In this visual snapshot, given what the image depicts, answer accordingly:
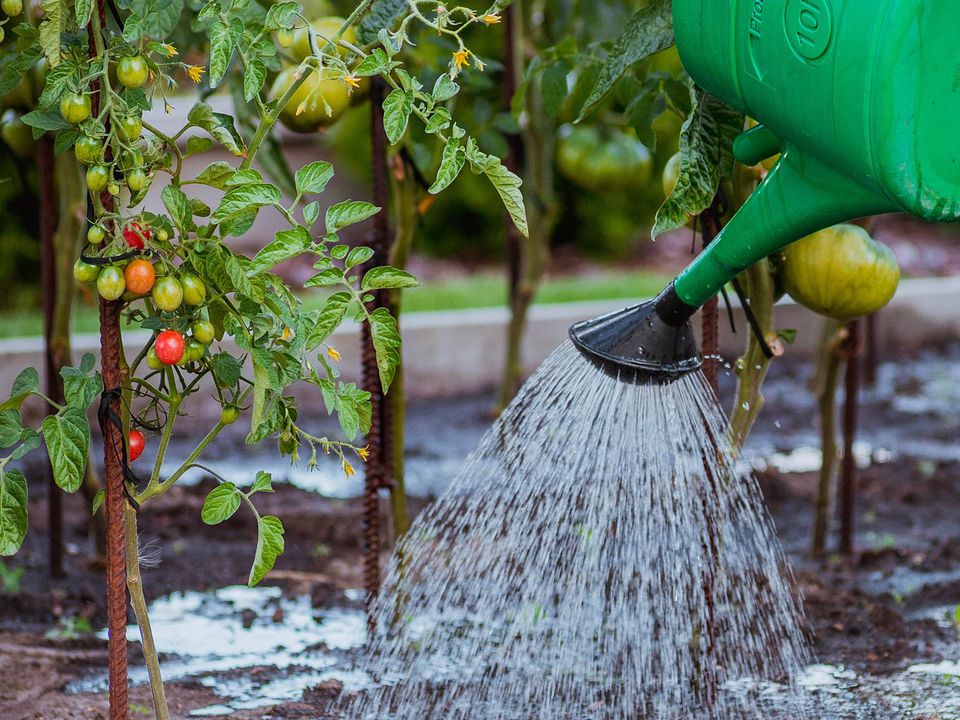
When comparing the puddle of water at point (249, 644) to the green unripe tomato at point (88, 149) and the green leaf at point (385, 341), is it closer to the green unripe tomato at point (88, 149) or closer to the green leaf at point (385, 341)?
the green leaf at point (385, 341)

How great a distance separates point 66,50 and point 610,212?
473 centimetres

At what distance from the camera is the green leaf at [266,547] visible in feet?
4.40

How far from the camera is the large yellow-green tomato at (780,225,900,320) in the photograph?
5.48ft

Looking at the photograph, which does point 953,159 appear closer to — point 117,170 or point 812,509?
point 117,170

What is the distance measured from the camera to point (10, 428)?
1.37 meters

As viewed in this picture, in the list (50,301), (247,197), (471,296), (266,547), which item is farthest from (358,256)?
(471,296)

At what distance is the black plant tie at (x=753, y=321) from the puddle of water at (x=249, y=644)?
2.78 feet

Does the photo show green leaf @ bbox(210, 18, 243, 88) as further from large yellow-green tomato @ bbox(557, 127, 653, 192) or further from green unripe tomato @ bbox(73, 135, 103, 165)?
large yellow-green tomato @ bbox(557, 127, 653, 192)

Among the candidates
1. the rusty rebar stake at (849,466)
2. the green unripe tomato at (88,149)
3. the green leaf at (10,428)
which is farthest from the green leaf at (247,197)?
the rusty rebar stake at (849,466)

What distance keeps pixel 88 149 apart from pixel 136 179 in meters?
0.06

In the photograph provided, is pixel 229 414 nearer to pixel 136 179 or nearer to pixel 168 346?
pixel 168 346

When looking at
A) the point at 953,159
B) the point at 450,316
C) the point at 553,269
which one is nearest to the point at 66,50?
the point at 953,159

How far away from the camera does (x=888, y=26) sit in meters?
1.12

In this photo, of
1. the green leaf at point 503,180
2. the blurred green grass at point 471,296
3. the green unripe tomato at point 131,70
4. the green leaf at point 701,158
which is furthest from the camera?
the blurred green grass at point 471,296
